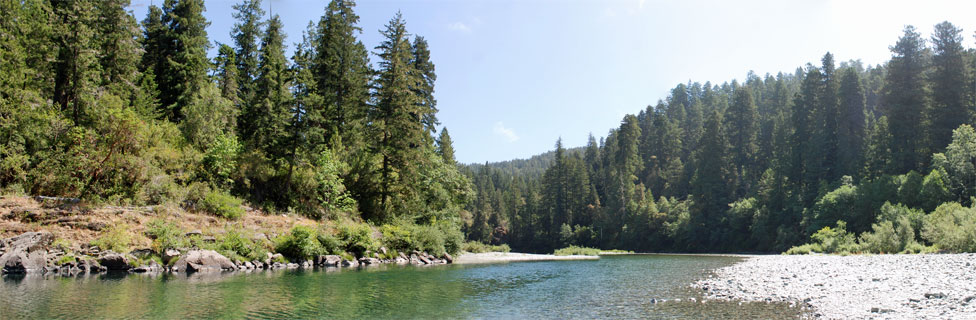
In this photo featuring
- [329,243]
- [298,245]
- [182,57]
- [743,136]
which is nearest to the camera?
[298,245]

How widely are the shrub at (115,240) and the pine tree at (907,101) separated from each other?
62.7m

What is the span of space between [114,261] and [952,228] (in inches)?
1626

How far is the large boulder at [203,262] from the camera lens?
21.4m

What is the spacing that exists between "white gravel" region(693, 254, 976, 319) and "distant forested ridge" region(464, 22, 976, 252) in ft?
49.5

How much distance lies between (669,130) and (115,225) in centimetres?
11088

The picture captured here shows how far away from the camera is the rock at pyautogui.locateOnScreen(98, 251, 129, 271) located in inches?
807

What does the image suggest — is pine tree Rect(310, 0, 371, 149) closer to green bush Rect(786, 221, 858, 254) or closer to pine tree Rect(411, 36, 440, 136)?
pine tree Rect(411, 36, 440, 136)

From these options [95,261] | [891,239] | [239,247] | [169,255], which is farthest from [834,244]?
[95,261]

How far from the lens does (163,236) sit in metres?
22.3

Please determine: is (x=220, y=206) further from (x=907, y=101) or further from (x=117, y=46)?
(x=907, y=101)

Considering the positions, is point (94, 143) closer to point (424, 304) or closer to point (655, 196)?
point (424, 304)

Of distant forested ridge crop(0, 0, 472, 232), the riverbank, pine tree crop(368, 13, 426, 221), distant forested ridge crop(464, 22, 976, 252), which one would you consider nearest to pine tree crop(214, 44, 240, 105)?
distant forested ridge crop(0, 0, 472, 232)

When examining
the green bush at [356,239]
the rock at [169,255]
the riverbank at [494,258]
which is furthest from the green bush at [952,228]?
the rock at [169,255]

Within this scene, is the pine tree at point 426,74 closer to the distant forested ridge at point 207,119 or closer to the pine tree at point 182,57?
the distant forested ridge at point 207,119
